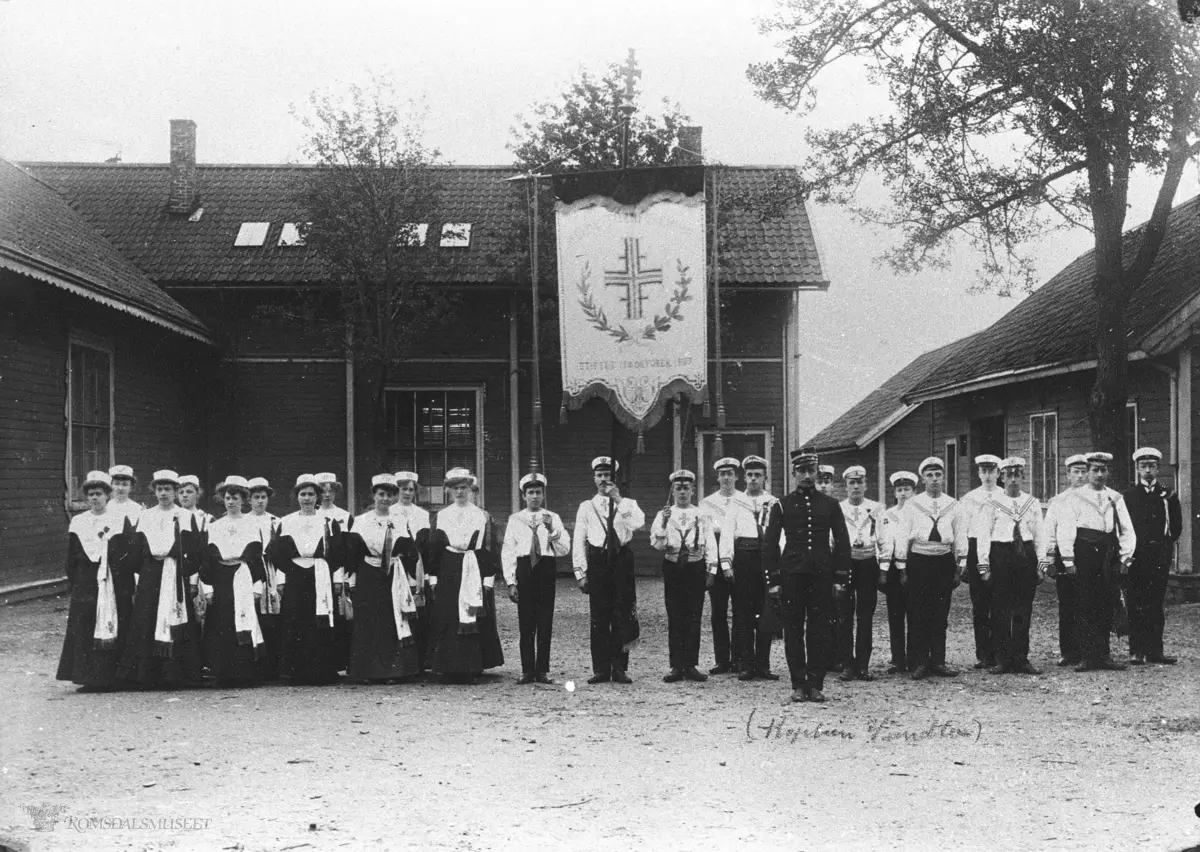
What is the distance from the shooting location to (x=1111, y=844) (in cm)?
486

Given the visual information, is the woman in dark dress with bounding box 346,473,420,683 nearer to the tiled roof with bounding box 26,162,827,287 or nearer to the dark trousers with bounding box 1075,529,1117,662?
the dark trousers with bounding box 1075,529,1117,662

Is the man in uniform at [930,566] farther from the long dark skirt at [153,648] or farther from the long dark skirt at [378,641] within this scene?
the long dark skirt at [153,648]

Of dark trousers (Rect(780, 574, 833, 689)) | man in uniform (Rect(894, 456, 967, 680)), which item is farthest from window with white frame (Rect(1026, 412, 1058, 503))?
dark trousers (Rect(780, 574, 833, 689))

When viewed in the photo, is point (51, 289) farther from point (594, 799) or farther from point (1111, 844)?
point (1111, 844)

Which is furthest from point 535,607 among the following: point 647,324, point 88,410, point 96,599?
point 88,410

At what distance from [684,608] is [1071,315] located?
437 inches

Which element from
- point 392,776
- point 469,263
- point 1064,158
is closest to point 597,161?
point 469,263

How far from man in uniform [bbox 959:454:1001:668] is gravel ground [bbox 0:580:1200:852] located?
1.66 feet

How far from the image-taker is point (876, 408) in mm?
31016

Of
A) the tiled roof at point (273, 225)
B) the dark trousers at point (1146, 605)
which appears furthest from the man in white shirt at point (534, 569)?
the tiled roof at point (273, 225)

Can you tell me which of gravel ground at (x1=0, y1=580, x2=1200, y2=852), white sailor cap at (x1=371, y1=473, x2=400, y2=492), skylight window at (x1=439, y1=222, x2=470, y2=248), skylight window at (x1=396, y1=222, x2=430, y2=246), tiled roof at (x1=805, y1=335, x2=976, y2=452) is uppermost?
skylight window at (x1=439, y1=222, x2=470, y2=248)

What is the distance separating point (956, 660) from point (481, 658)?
418 centimetres

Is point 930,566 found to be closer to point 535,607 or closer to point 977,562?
point 977,562

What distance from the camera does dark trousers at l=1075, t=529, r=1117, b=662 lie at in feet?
30.9
